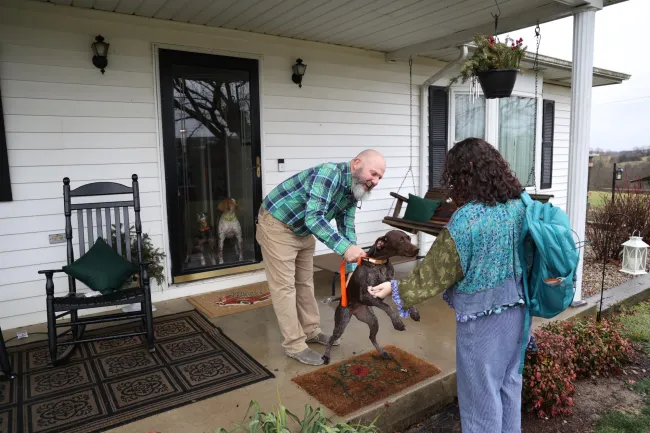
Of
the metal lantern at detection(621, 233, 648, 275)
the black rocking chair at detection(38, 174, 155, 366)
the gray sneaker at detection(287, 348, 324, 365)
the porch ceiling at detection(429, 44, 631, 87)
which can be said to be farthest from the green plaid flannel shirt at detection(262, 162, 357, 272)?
the metal lantern at detection(621, 233, 648, 275)

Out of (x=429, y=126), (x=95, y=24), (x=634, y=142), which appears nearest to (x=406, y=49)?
(x=429, y=126)

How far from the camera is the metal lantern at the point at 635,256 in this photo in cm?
514

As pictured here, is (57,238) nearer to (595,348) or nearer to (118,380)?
(118,380)

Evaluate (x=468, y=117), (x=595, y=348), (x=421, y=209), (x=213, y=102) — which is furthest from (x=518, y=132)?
Result: (x=213, y=102)

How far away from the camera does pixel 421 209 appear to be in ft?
16.4

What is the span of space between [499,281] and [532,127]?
6.46 metres

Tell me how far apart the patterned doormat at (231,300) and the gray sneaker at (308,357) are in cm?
111

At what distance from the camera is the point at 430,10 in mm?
4004

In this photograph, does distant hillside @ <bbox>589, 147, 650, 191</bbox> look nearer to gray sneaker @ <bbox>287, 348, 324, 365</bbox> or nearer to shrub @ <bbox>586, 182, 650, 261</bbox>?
shrub @ <bbox>586, 182, 650, 261</bbox>

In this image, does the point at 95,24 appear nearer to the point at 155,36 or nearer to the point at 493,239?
the point at 155,36

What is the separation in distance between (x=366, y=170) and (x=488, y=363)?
1.16m

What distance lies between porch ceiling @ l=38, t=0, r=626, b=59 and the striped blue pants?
2898 millimetres

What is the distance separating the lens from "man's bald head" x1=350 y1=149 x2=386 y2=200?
2436mm

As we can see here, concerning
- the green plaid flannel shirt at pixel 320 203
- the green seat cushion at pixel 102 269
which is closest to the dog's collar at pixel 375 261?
the green plaid flannel shirt at pixel 320 203
